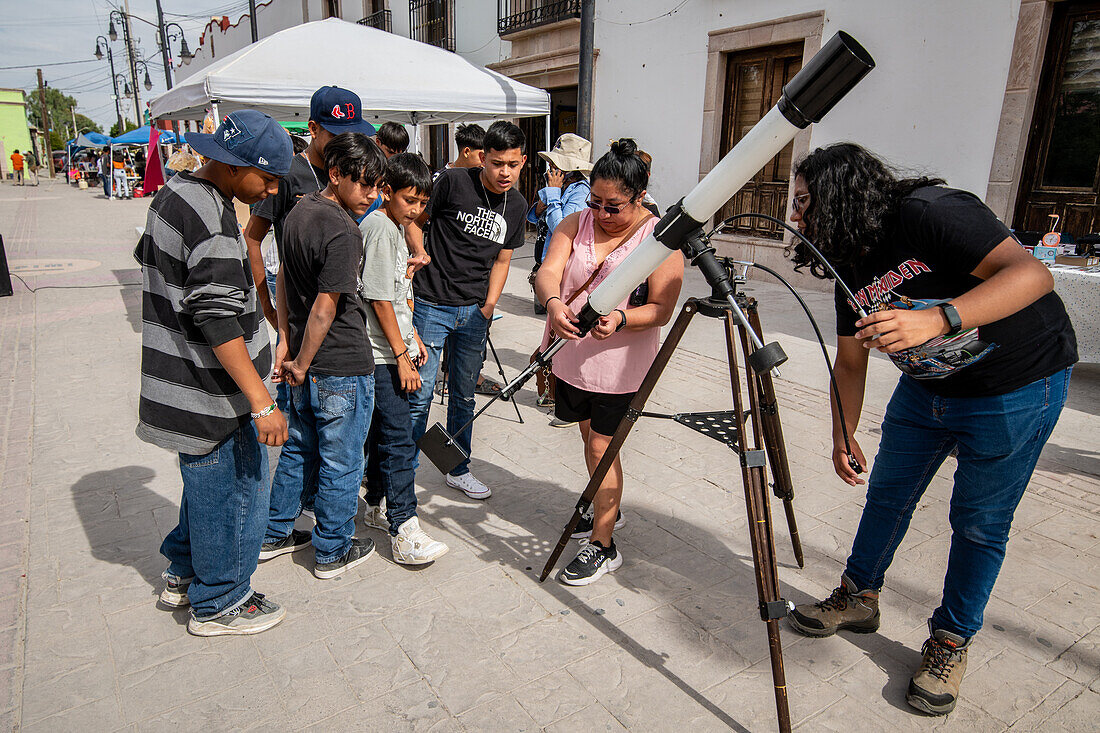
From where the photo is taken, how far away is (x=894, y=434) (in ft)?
7.52

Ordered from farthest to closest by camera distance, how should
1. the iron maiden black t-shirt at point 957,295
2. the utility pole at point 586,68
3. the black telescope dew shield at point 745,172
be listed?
the utility pole at point 586,68
the iron maiden black t-shirt at point 957,295
the black telescope dew shield at point 745,172

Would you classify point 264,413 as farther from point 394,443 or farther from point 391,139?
point 391,139

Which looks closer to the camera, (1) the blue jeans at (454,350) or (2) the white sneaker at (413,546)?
(2) the white sneaker at (413,546)

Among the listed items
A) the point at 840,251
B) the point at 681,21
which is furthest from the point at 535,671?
the point at 681,21

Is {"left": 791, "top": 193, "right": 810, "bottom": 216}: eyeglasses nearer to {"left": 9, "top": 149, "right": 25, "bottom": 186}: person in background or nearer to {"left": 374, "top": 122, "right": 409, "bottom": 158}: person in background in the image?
{"left": 374, "top": 122, "right": 409, "bottom": 158}: person in background

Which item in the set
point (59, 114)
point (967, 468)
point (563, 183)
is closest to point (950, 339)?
point (967, 468)

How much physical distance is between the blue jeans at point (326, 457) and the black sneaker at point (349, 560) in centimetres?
3

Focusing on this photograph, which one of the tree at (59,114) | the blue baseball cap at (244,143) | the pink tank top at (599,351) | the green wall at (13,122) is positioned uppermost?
the tree at (59,114)

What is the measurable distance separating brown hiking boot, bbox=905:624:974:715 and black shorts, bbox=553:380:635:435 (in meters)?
1.31

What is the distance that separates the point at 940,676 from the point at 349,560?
2.24 m

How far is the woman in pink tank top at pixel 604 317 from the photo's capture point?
2.45m

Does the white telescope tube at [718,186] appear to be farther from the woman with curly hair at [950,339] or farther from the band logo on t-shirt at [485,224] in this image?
the band logo on t-shirt at [485,224]

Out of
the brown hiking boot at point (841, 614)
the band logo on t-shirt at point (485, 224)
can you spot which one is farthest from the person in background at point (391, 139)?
the brown hiking boot at point (841, 614)

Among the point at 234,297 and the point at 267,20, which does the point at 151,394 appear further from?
the point at 267,20
